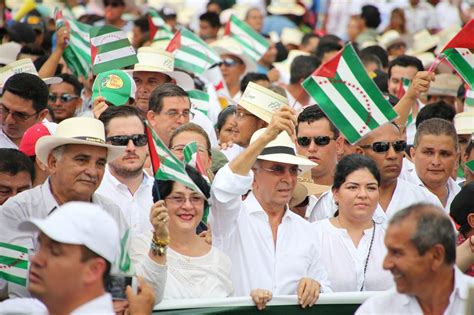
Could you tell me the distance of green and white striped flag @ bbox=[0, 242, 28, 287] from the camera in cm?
756

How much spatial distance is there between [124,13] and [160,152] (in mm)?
14302

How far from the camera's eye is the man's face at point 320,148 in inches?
414

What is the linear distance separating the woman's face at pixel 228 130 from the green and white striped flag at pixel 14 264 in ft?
13.2

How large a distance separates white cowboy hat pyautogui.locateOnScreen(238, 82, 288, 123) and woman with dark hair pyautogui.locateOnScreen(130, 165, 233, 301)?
110 inches

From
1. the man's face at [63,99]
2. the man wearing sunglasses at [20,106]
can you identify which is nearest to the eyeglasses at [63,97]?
the man's face at [63,99]

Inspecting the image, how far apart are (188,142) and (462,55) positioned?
7.89ft

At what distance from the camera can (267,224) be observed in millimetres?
8398

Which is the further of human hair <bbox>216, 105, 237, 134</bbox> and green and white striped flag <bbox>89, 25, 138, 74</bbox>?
green and white striped flag <bbox>89, 25, 138, 74</bbox>

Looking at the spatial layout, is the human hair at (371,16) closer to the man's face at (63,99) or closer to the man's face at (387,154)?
the man's face at (63,99)

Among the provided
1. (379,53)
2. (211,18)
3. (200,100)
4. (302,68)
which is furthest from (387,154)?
(211,18)

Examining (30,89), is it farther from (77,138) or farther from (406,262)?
(406,262)

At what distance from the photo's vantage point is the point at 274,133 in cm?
766

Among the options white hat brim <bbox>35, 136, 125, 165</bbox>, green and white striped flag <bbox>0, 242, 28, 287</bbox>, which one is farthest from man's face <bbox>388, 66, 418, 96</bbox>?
green and white striped flag <bbox>0, 242, 28, 287</bbox>

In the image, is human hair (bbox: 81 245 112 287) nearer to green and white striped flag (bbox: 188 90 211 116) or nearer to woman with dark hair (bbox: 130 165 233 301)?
woman with dark hair (bbox: 130 165 233 301)
